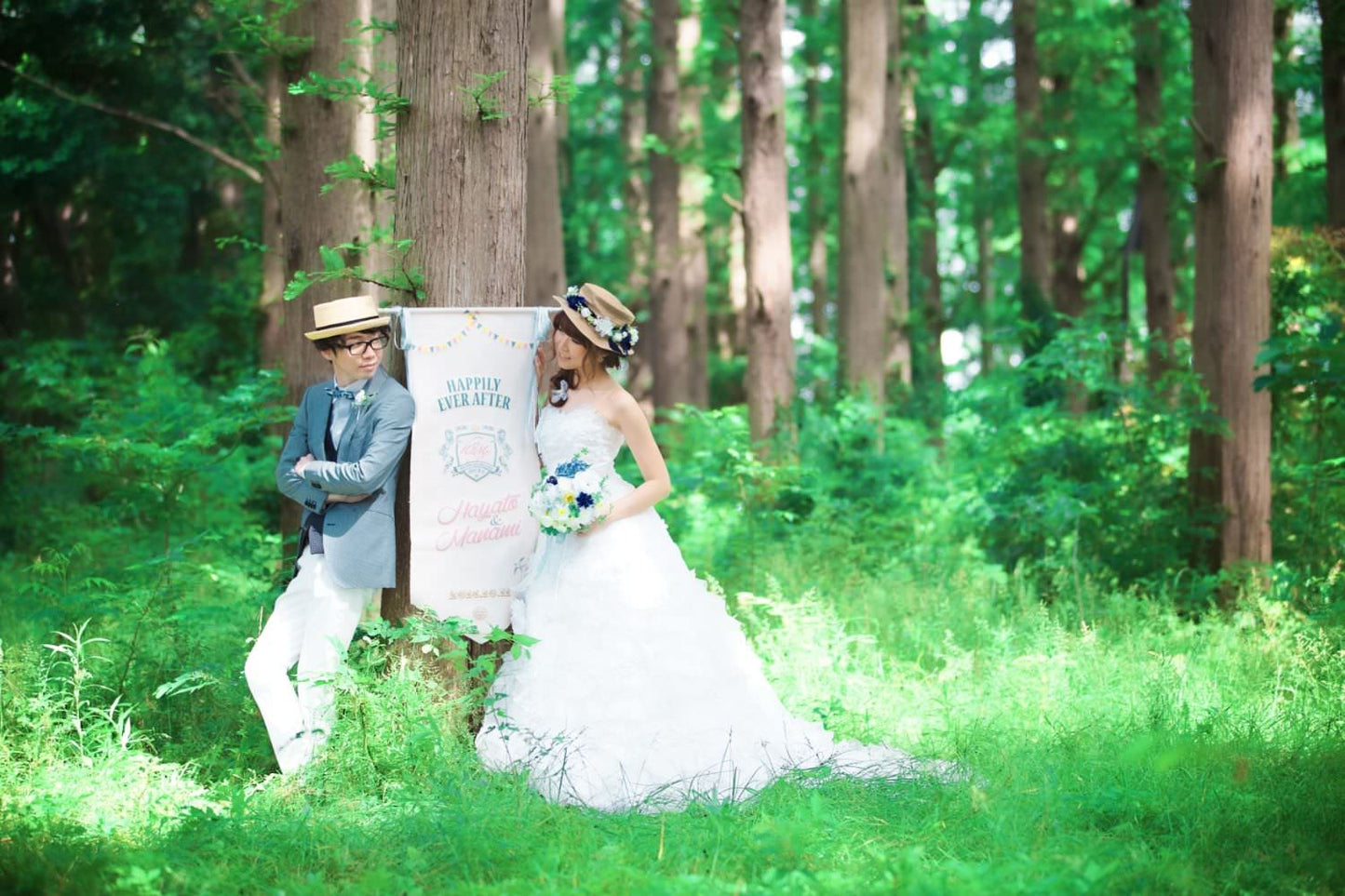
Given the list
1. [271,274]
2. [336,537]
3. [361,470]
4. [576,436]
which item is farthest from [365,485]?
[271,274]

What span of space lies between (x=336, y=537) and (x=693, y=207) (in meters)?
15.0

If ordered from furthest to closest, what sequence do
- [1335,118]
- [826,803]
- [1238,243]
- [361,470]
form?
[1335,118] < [1238,243] < [361,470] < [826,803]

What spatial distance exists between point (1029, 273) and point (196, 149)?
14596mm

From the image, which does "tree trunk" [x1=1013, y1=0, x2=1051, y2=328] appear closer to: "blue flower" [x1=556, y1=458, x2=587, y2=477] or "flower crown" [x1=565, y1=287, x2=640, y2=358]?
"flower crown" [x1=565, y1=287, x2=640, y2=358]

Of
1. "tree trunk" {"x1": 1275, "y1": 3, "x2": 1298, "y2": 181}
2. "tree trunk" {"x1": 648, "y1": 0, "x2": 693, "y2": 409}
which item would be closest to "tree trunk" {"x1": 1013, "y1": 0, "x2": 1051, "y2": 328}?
"tree trunk" {"x1": 1275, "y1": 3, "x2": 1298, "y2": 181}

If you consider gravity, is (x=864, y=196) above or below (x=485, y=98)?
above

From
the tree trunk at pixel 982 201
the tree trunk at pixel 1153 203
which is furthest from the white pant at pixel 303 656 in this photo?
the tree trunk at pixel 982 201

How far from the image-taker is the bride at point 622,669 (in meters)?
5.77

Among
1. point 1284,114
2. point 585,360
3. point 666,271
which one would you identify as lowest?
point 585,360

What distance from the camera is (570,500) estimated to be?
6016 mm

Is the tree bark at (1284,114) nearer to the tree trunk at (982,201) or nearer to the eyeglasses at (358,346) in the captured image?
the tree trunk at (982,201)

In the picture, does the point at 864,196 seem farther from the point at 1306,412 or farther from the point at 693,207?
the point at 1306,412

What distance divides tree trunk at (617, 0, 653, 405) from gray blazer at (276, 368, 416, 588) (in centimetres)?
1656

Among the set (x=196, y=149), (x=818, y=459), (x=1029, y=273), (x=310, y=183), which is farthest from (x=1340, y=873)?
(x=196, y=149)
